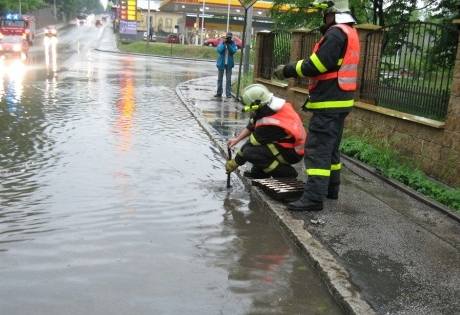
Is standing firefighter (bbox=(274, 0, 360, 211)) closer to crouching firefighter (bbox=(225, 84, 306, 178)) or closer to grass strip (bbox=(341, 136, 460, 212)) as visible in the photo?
crouching firefighter (bbox=(225, 84, 306, 178))

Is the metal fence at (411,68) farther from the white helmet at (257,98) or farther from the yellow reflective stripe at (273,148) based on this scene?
the white helmet at (257,98)

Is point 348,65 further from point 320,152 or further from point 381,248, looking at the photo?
point 381,248

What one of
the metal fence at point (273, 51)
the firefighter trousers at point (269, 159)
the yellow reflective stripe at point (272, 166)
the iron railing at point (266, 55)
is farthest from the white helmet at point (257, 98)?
the iron railing at point (266, 55)

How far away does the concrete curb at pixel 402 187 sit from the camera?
5.62 meters

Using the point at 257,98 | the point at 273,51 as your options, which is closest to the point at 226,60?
the point at 273,51

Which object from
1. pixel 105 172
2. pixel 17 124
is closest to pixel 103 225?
pixel 105 172

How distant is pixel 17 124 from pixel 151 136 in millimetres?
2574

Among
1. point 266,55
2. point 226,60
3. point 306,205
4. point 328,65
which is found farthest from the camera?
point 226,60

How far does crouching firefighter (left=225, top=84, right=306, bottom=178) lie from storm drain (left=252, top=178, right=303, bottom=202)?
0.74 ft

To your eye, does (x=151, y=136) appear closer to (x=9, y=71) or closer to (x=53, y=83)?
(x=53, y=83)

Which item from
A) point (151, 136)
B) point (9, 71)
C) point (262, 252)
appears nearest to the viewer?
point (262, 252)

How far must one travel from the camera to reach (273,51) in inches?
535

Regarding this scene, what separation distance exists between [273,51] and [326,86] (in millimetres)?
8421

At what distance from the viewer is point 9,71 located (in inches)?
A: 844
